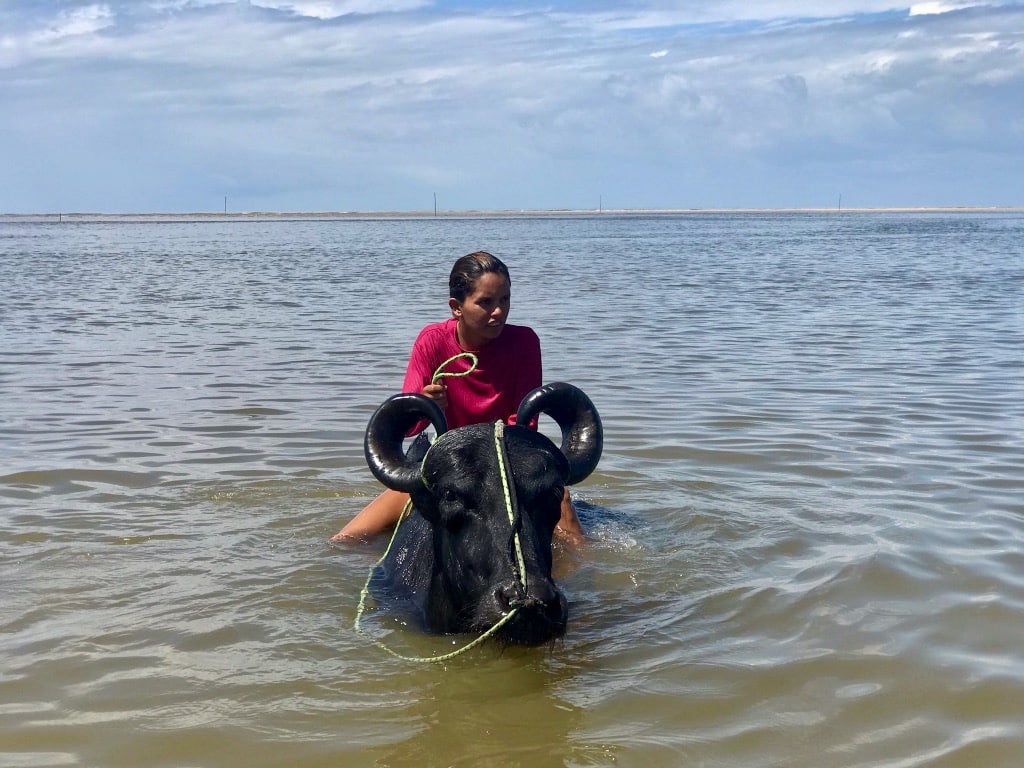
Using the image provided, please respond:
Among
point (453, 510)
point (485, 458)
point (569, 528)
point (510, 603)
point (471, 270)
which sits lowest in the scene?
Result: point (569, 528)

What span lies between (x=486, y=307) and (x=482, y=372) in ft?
1.44

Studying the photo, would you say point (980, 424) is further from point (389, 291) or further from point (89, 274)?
point (89, 274)

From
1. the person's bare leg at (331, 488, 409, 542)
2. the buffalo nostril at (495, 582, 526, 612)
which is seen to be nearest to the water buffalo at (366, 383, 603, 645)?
the buffalo nostril at (495, 582, 526, 612)

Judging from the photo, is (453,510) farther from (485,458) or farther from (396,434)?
(396,434)

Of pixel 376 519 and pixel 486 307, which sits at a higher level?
pixel 486 307

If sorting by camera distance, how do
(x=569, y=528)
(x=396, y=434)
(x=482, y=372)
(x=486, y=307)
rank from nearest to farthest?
(x=396, y=434), (x=486, y=307), (x=482, y=372), (x=569, y=528)

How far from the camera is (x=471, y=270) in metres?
6.03

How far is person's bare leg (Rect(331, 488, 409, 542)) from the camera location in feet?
22.7

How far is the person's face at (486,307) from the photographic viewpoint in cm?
603

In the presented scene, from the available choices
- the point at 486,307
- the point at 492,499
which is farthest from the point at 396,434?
the point at 486,307

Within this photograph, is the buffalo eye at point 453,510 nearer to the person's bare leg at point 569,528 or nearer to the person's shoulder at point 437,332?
the person's shoulder at point 437,332

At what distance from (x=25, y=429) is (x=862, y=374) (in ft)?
28.3

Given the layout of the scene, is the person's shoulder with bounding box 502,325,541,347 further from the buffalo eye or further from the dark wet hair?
the buffalo eye

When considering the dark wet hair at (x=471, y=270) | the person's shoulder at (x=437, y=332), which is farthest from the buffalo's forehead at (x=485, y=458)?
the person's shoulder at (x=437, y=332)
